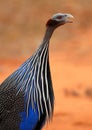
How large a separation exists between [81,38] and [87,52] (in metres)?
1.33

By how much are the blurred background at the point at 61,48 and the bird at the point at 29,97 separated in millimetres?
4311

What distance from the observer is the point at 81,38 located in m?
15.6

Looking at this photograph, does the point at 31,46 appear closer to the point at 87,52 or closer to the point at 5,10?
the point at 87,52

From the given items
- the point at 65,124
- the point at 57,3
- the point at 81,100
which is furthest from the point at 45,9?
the point at 65,124

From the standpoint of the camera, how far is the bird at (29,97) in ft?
13.0

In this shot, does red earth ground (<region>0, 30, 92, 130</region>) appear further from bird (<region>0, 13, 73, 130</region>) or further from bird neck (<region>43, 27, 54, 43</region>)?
bird neck (<region>43, 27, 54, 43</region>)

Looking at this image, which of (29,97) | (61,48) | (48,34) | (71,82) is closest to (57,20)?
(48,34)

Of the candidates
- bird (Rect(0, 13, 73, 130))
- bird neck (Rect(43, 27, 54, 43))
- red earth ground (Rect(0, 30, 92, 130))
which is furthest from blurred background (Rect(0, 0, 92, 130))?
bird neck (Rect(43, 27, 54, 43))

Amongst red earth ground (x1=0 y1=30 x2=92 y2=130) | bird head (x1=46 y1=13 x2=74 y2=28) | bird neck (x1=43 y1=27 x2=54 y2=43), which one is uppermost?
bird head (x1=46 y1=13 x2=74 y2=28)

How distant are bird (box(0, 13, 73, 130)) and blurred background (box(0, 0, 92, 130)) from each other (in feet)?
14.1

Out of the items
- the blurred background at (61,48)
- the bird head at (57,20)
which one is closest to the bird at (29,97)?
the bird head at (57,20)

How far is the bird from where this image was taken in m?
3.96

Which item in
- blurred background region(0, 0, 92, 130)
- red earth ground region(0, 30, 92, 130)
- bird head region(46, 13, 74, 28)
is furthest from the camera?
blurred background region(0, 0, 92, 130)

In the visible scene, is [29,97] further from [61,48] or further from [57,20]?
[61,48]
